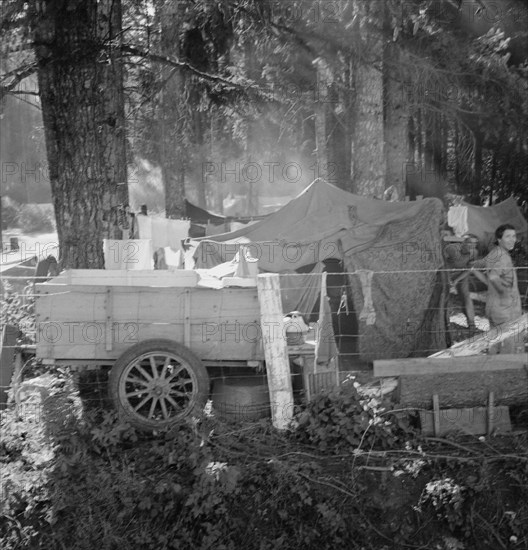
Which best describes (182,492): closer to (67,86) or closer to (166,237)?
(67,86)

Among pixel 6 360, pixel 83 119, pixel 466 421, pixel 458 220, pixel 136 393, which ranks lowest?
pixel 466 421

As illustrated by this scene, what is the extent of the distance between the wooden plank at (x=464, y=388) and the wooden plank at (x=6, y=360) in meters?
3.72

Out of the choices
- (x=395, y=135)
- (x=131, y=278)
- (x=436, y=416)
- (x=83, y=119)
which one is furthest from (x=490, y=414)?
(x=395, y=135)

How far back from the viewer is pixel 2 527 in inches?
224

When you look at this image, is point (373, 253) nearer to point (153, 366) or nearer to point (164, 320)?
point (164, 320)

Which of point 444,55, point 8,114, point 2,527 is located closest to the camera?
point 2,527

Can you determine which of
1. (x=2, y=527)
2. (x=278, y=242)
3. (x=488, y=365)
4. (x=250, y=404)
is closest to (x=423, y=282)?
(x=278, y=242)

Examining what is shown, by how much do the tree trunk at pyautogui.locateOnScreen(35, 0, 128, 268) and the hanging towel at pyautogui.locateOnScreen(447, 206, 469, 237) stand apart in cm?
909

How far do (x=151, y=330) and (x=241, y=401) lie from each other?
1.06 meters

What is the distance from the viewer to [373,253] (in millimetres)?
9000

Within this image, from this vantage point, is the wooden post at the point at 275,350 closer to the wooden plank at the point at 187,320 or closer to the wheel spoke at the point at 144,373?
the wooden plank at the point at 187,320

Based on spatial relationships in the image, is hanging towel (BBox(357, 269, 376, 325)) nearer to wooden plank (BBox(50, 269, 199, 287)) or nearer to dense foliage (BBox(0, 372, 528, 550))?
dense foliage (BBox(0, 372, 528, 550))

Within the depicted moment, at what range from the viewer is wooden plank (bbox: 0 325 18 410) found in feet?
21.7

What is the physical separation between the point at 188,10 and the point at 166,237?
15.8ft
